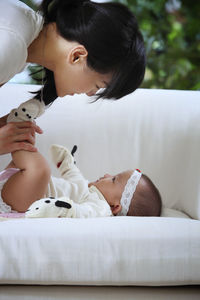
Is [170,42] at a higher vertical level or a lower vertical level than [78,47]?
lower

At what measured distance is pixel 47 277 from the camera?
40.3 inches

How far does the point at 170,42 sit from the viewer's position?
133 inches

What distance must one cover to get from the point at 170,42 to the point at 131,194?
81.1 inches

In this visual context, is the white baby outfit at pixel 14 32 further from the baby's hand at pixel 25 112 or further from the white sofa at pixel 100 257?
the white sofa at pixel 100 257

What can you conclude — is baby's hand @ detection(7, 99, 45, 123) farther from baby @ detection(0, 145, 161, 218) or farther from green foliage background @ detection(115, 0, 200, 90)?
green foliage background @ detection(115, 0, 200, 90)

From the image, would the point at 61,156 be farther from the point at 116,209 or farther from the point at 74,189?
the point at 116,209

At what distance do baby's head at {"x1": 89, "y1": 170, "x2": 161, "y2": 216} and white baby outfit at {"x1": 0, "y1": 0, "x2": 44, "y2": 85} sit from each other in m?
0.62

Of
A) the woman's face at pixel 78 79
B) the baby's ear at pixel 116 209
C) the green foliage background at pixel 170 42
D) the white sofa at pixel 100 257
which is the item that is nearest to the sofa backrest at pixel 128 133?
the baby's ear at pixel 116 209

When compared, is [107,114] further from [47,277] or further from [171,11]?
[171,11]

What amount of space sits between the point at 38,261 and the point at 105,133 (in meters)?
0.91

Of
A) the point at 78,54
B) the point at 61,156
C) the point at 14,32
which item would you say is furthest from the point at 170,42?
the point at 14,32

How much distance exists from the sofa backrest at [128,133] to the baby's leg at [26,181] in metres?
0.35

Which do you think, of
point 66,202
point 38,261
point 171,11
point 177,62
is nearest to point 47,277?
point 38,261

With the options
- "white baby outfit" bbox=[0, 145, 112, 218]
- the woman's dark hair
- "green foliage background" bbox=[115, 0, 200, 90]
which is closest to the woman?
the woman's dark hair
